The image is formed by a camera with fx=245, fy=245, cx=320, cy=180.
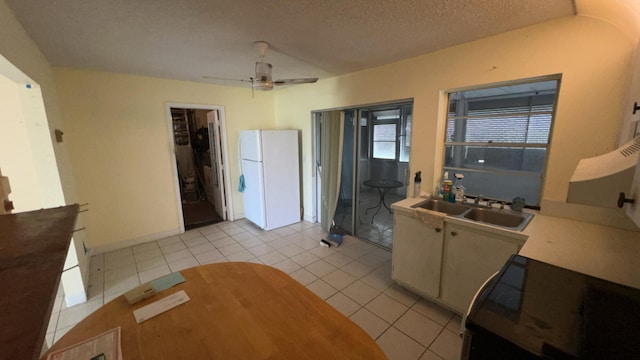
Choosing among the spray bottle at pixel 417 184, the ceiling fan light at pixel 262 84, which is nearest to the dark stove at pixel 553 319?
the spray bottle at pixel 417 184

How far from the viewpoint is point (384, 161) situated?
12.8 ft

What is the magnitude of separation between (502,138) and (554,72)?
684 mm

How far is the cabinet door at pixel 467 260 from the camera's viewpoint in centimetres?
174

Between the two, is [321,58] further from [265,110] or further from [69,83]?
[69,83]

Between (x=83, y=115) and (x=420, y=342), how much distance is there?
169 inches

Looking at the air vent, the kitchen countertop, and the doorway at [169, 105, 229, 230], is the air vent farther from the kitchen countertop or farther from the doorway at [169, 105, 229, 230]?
the doorway at [169, 105, 229, 230]

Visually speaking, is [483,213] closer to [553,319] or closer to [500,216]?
[500,216]

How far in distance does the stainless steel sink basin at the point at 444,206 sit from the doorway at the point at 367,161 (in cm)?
100

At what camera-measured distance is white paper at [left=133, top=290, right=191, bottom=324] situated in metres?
1.00

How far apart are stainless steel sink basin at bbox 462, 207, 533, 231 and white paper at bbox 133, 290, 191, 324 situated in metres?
2.09

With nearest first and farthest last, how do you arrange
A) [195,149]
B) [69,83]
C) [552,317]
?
[552,317] < [69,83] < [195,149]

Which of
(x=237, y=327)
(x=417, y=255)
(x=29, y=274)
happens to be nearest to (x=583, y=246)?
(x=417, y=255)

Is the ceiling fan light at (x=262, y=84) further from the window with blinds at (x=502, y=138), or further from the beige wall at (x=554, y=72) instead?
the window with blinds at (x=502, y=138)

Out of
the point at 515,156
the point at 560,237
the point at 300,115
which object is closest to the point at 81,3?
the point at 300,115
